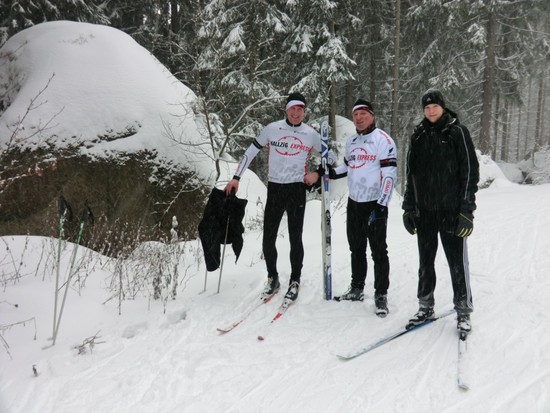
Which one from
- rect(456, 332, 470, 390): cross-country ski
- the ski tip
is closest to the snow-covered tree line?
rect(456, 332, 470, 390): cross-country ski

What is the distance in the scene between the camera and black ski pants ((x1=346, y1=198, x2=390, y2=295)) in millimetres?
4137

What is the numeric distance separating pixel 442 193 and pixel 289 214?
1778 mm

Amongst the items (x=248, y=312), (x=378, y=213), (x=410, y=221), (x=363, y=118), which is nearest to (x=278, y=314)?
(x=248, y=312)

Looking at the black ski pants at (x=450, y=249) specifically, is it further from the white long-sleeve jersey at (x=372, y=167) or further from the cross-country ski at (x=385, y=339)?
the white long-sleeve jersey at (x=372, y=167)

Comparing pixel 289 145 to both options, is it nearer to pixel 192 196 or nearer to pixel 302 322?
pixel 302 322

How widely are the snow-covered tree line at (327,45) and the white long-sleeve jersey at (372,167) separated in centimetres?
514

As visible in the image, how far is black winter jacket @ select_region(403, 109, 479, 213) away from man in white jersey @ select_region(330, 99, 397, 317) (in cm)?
40

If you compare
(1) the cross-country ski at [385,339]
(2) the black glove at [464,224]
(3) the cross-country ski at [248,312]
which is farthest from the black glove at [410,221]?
(3) the cross-country ski at [248,312]

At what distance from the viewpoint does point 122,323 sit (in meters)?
3.90

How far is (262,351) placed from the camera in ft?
11.3

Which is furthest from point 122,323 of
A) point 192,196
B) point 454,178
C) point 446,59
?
point 446,59

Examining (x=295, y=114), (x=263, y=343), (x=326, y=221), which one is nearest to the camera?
(x=263, y=343)

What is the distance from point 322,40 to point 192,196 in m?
9.55

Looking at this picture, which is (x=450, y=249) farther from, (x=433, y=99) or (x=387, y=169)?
(x=433, y=99)
